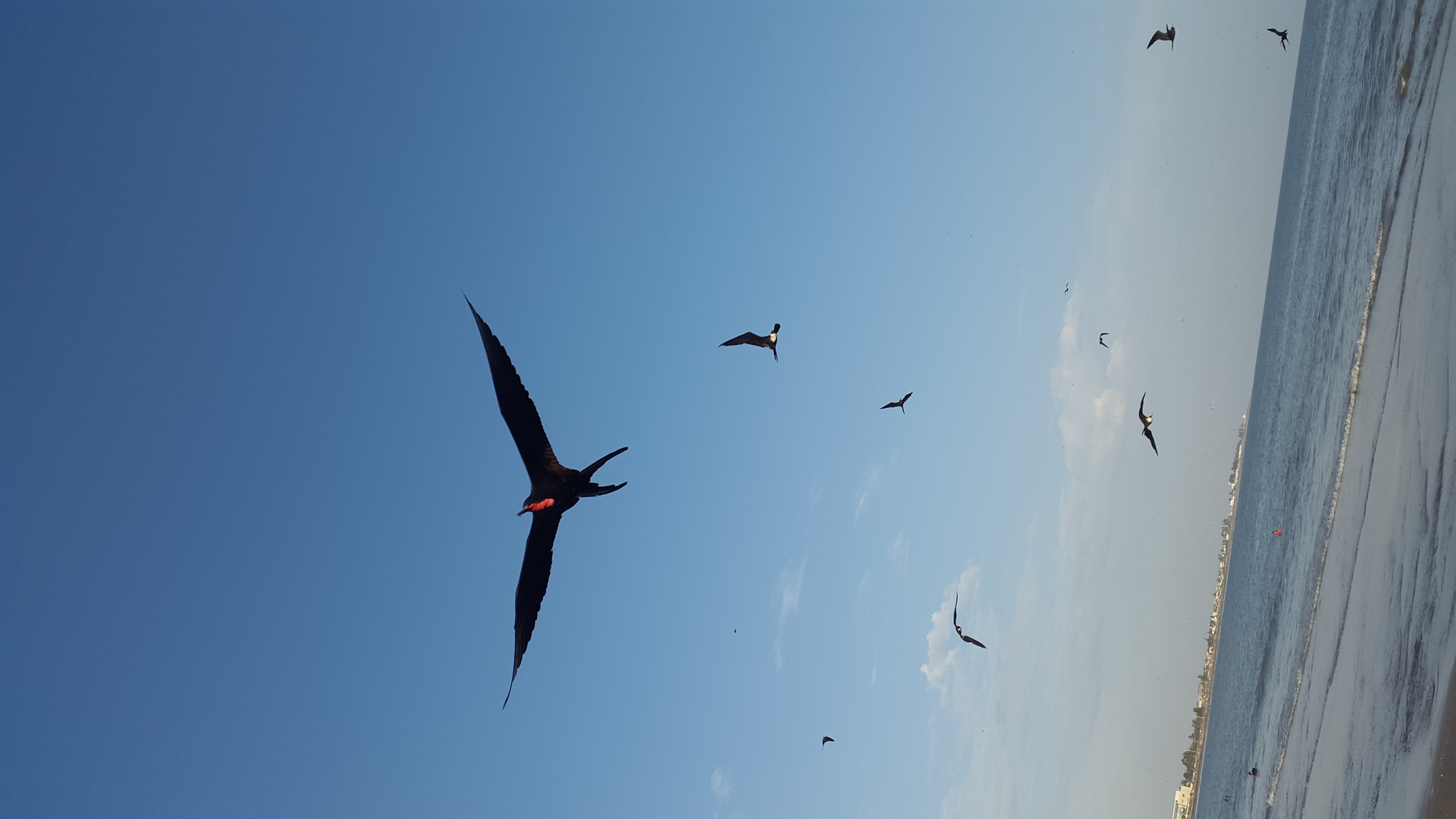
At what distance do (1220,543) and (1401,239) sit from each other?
9.68 meters

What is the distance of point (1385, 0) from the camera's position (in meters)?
11.5

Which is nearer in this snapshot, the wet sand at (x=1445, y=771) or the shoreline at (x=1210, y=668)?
the wet sand at (x=1445, y=771)

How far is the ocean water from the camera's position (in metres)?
6.86

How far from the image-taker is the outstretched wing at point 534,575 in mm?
7055

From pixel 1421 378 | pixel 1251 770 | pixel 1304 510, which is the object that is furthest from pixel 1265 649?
pixel 1421 378

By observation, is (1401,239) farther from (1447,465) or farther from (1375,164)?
(1447,465)

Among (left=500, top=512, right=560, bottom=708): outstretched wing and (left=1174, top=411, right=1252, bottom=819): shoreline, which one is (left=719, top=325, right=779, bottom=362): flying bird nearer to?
(left=500, top=512, right=560, bottom=708): outstretched wing

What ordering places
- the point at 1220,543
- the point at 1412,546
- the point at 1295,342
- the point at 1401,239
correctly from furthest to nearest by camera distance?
the point at 1220,543 < the point at 1295,342 < the point at 1401,239 < the point at 1412,546

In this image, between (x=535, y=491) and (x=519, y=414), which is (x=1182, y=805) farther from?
(x=519, y=414)

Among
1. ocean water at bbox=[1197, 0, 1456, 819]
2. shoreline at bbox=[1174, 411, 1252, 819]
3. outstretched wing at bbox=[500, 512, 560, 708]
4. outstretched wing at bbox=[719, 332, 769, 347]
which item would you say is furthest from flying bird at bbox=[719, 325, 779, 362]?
shoreline at bbox=[1174, 411, 1252, 819]

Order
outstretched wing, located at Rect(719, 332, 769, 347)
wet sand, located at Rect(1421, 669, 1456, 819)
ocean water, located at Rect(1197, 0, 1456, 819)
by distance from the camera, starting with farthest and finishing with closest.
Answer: outstretched wing, located at Rect(719, 332, 769, 347)
ocean water, located at Rect(1197, 0, 1456, 819)
wet sand, located at Rect(1421, 669, 1456, 819)

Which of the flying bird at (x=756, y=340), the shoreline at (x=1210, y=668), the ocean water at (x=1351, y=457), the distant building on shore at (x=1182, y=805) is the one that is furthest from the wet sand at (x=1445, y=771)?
the distant building on shore at (x=1182, y=805)

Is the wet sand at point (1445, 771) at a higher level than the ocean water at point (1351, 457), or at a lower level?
lower

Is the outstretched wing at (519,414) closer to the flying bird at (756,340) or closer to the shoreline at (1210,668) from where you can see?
the flying bird at (756,340)
